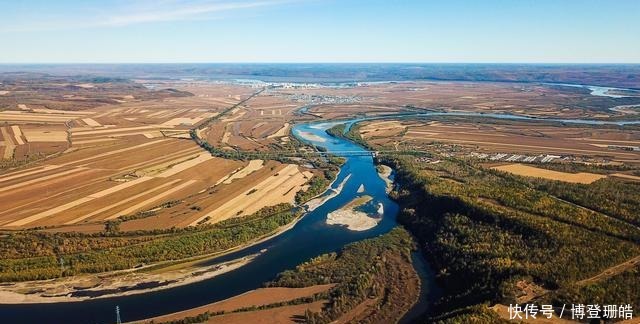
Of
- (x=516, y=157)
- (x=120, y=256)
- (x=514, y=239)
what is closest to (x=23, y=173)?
(x=120, y=256)

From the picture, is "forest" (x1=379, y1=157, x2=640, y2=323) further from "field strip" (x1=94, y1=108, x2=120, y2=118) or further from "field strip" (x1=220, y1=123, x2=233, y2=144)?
"field strip" (x1=94, y1=108, x2=120, y2=118)

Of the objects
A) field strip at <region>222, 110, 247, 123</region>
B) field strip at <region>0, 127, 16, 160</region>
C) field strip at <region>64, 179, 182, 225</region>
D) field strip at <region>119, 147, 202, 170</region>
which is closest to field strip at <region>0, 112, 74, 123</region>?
field strip at <region>0, 127, 16, 160</region>

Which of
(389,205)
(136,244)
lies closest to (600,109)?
(389,205)

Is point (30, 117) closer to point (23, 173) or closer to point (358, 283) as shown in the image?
point (23, 173)

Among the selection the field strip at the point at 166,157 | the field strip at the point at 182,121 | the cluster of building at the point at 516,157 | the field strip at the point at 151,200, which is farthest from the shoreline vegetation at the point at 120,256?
the field strip at the point at 182,121

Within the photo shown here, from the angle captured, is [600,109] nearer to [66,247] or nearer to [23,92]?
[66,247]

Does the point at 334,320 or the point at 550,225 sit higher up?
the point at 550,225
